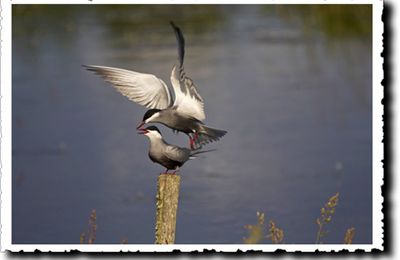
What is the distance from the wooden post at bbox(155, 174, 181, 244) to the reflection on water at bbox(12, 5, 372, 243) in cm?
225

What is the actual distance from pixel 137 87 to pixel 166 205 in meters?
0.71

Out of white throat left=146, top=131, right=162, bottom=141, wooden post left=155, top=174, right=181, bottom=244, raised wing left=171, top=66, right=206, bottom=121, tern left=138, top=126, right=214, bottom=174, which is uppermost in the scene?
raised wing left=171, top=66, right=206, bottom=121

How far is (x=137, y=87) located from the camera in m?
5.69

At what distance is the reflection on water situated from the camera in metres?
8.29

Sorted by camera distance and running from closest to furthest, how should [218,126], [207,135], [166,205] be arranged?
[166,205]
[207,135]
[218,126]

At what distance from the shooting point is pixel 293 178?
8.91 meters

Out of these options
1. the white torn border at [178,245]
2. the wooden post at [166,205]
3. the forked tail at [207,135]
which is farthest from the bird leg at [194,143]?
the white torn border at [178,245]

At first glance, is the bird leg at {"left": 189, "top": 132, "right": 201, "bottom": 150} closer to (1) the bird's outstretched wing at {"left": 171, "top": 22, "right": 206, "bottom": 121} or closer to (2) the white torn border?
(1) the bird's outstretched wing at {"left": 171, "top": 22, "right": 206, "bottom": 121}

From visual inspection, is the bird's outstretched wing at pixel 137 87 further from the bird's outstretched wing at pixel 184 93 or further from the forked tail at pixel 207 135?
the forked tail at pixel 207 135

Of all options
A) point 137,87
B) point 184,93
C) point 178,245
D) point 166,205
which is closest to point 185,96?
point 184,93

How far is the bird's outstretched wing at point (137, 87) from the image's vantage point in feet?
18.6

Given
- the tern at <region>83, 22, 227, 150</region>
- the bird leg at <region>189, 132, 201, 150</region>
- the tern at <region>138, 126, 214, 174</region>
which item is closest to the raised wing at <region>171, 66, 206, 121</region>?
the tern at <region>83, 22, 227, 150</region>

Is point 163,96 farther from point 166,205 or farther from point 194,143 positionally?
point 166,205

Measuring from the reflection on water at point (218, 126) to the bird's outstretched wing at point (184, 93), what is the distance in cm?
208
